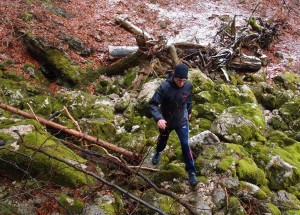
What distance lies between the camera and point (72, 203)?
443cm

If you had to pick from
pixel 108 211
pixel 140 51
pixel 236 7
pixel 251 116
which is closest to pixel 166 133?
pixel 108 211

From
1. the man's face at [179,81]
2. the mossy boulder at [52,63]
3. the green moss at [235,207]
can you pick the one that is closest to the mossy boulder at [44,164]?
the man's face at [179,81]

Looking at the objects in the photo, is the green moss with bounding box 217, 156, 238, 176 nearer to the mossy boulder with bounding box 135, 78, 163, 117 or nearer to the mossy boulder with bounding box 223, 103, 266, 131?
the mossy boulder with bounding box 223, 103, 266, 131

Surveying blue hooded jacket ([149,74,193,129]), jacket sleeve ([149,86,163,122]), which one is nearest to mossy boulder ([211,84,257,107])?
blue hooded jacket ([149,74,193,129])

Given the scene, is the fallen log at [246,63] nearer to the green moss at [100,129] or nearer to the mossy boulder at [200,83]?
the mossy boulder at [200,83]

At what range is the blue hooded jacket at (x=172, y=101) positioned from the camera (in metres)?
5.00

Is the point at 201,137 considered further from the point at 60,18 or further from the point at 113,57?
the point at 60,18

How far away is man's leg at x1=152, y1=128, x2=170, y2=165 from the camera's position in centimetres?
544

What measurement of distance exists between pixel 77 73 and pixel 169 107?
18.1 ft

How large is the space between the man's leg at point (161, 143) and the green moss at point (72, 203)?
180 centimetres

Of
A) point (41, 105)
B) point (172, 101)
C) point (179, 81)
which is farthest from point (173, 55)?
point (179, 81)

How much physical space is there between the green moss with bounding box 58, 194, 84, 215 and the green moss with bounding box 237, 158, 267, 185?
2959 millimetres

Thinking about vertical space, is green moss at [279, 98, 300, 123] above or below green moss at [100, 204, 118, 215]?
below

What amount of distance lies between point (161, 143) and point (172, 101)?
960 mm
